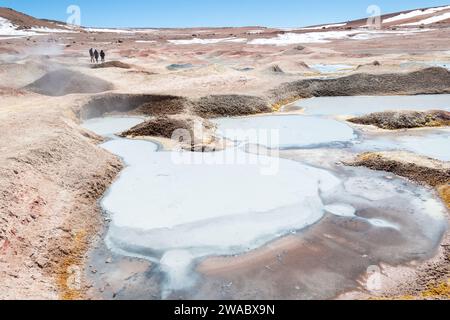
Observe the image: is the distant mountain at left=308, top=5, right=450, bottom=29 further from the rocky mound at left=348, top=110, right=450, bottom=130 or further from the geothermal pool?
the geothermal pool

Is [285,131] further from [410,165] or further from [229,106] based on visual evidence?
[410,165]

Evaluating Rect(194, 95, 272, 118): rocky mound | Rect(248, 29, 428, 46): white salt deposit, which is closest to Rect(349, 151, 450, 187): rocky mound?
Rect(194, 95, 272, 118): rocky mound

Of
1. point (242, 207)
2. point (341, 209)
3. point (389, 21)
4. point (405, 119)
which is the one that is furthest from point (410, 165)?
point (389, 21)

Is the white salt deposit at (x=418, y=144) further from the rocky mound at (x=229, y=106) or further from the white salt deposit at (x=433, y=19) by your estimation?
the white salt deposit at (x=433, y=19)

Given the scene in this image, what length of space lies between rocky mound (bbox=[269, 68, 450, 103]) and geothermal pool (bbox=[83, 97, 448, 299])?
33.5ft

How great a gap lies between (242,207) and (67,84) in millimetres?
20188

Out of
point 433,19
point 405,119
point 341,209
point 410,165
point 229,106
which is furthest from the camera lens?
point 433,19

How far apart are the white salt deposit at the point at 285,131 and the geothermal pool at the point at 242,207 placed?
1.67 feet

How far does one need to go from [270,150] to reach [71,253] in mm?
7886

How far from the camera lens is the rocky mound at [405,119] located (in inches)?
687

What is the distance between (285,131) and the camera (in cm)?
1731

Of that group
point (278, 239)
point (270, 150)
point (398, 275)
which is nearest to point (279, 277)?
point (278, 239)
